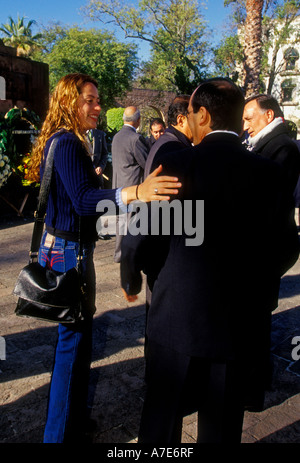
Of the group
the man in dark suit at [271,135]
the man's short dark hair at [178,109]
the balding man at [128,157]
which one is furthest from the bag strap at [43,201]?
the balding man at [128,157]

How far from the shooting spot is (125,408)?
8.63 ft

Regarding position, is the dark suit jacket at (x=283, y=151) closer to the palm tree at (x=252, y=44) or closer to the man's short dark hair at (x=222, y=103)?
the man's short dark hair at (x=222, y=103)

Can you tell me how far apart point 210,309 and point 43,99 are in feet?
32.2

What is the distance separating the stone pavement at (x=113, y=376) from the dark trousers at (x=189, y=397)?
831 mm

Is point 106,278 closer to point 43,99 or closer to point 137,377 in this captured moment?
point 137,377

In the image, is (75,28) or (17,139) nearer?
(17,139)

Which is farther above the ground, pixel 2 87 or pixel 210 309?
pixel 2 87

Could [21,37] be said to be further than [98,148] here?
Yes

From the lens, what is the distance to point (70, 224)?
2.00 metres

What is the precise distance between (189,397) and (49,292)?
0.79m

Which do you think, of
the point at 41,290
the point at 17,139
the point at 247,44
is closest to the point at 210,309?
the point at 41,290

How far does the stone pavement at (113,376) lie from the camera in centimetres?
243

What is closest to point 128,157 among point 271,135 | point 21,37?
point 271,135

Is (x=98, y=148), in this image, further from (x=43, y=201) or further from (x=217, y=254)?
(x=217, y=254)
